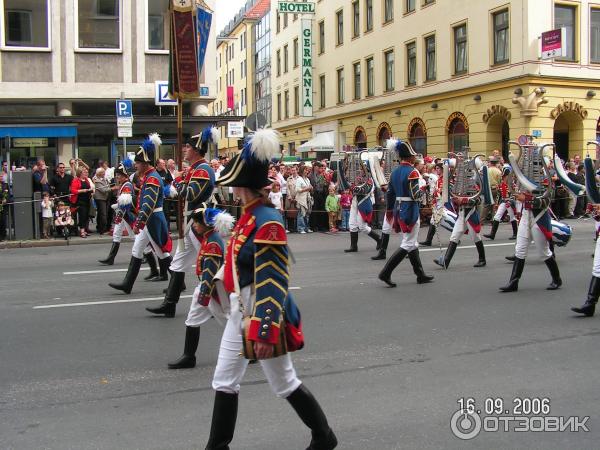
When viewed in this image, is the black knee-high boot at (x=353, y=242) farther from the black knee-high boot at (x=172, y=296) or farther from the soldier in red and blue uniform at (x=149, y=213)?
the black knee-high boot at (x=172, y=296)

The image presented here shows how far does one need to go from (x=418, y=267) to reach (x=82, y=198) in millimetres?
10203

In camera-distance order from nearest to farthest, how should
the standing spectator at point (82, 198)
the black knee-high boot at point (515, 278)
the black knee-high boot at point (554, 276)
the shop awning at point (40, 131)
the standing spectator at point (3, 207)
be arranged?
1. the black knee-high boot at point (515, 278)
2. the black knee-high boot at point (554, 276)
3. the standing spectator at point (3, 207)
4. the standing spectator at point (82, 198)
5. the shop awning at point (40, 131)

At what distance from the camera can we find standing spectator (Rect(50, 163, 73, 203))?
691 inches

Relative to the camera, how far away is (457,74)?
103 feet

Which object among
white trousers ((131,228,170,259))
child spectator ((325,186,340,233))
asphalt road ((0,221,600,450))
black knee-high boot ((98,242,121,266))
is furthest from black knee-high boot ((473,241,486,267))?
child spectator ((325,186,340,233))

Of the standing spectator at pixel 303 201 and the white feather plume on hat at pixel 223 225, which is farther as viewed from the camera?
the standing spectator at pixel 303 201

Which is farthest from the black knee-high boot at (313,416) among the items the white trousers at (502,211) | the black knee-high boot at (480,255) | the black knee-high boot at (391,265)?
the white trousers at (502,211)

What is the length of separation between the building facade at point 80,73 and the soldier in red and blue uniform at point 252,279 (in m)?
20.0

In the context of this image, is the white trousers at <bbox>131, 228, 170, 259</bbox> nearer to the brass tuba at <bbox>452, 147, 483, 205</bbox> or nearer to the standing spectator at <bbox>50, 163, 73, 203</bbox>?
the brass tuba at <bbox>452, 147, 483, 205</bbox>

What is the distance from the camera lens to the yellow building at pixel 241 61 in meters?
66.1

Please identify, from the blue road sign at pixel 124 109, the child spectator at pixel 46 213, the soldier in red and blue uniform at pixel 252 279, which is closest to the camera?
the soldier in red and blue uniform at pixel 252 279

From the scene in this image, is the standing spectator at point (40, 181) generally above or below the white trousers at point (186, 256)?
above

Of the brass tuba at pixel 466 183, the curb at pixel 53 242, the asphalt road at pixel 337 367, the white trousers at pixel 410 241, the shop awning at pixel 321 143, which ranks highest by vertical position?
the shop awning at pixel 321 143

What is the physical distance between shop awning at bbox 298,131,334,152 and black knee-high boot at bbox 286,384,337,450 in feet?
122
